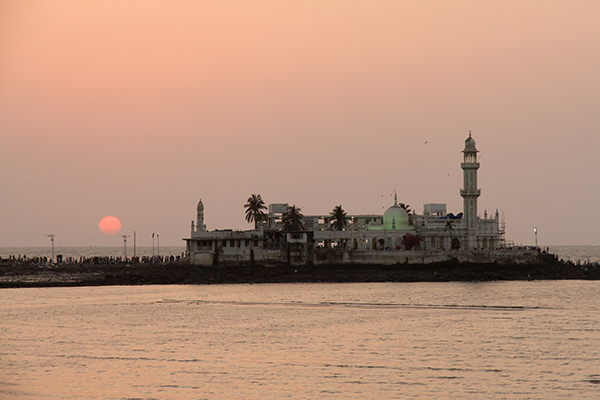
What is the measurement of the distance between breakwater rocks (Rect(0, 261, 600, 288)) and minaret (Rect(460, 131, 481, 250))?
7255 mm

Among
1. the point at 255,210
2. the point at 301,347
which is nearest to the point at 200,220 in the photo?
the point at 255,210

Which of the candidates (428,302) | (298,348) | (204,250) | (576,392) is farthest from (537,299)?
(204,250)

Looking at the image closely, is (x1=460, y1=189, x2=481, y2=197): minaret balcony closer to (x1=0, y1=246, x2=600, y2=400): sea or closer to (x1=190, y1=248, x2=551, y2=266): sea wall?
(x1=190, y1=248, x2=551, y2=266): sea wall

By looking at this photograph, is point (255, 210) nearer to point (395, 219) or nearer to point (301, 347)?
point (395, 219)

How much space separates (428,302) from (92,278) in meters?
49.1

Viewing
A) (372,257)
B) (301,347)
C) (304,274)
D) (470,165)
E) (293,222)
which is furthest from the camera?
(293,222)

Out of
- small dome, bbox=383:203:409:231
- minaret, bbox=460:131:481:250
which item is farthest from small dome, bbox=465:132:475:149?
small dome, bbox=383:203:409:231

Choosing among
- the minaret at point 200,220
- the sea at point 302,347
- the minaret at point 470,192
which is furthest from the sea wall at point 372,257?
the sea at point 302,347

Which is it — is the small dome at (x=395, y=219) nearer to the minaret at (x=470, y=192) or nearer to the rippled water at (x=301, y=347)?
the minaret at (x=470, y=192)

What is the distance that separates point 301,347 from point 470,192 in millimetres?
74224

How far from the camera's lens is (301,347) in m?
46.2

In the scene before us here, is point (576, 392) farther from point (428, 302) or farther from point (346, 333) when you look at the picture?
point (428, 302)

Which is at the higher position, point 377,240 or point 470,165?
point 470,165

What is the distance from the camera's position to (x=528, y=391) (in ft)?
111
